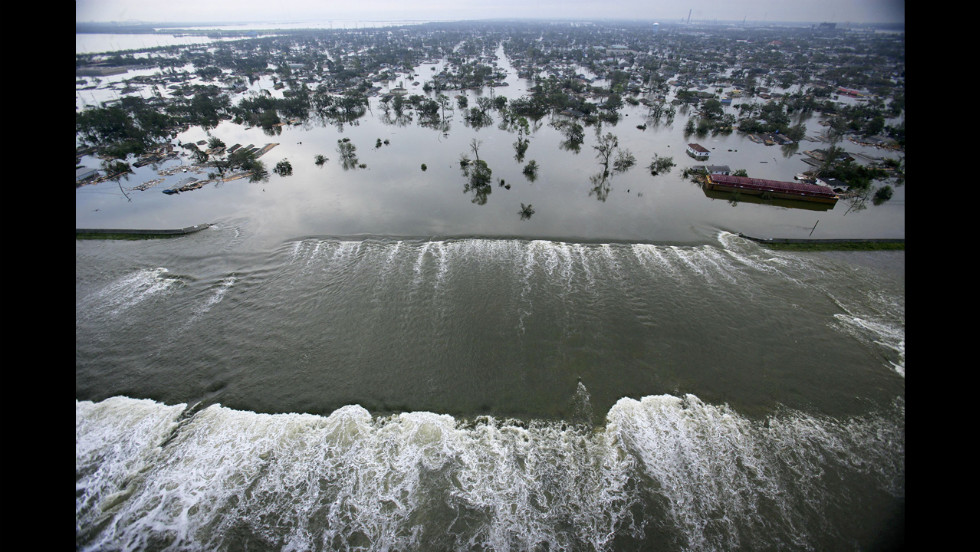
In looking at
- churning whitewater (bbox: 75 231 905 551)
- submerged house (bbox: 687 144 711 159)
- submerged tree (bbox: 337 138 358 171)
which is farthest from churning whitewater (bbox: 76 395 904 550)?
submerged house (bbox: 687 144 711 159)

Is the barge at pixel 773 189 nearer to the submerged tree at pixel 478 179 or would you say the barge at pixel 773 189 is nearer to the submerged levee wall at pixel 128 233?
the submerged tree at pixel 478 179

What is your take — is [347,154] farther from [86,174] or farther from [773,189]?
[773,189]

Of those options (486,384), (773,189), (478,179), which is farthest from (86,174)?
(773,189)

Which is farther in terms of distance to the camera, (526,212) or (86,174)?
(86,174)

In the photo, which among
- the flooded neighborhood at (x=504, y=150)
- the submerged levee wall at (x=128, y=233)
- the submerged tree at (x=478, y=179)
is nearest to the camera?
the submerged levee wall at (x=128, y=233)

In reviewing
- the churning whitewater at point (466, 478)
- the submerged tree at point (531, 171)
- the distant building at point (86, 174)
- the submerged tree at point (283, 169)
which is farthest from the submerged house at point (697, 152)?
the distant building at point (86, 174)
